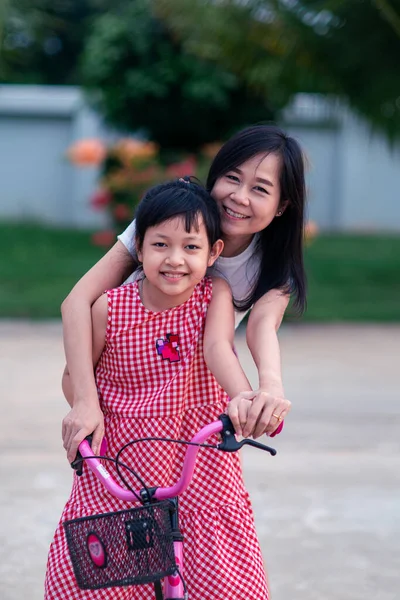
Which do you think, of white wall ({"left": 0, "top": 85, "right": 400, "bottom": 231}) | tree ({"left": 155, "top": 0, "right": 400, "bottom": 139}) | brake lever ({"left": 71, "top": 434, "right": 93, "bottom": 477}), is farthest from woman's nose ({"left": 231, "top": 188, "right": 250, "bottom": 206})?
white wall ({"left": 0, "top": 85, "right": 400, "bottom": 231})

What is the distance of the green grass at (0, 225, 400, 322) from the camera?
352 inches

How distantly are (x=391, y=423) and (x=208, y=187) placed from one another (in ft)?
10.6

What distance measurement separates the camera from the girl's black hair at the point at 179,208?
2.15 metres

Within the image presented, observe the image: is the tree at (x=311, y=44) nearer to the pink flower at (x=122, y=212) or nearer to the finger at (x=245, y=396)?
the pink flower at (x=122, y=212)

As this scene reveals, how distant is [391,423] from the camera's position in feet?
17.6

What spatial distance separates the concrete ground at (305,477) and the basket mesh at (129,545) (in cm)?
148

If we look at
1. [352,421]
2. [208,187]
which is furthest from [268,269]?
[352,421]

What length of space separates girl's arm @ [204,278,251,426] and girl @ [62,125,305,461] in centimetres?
6

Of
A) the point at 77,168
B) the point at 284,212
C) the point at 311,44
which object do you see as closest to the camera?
the point at 284,212

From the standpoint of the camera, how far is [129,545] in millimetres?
1822

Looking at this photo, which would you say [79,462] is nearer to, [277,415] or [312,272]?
[277,415]

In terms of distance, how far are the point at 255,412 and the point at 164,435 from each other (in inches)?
15.5

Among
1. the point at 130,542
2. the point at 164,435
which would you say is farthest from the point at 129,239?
the point at 130,542

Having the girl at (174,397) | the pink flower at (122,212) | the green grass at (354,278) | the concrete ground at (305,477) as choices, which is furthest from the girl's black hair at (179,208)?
the pink flower at (122,212)
